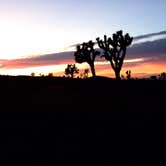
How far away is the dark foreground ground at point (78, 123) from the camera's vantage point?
7.41 m

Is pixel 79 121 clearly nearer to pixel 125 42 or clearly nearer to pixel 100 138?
pixel 100 138

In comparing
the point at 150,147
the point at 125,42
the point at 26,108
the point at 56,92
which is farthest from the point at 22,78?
the point at 125,42

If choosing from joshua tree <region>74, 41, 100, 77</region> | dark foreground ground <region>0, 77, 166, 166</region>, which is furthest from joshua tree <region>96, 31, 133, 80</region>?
dark foreground ground <region>0, 77, 166, 166</region>

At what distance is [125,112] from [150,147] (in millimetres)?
927

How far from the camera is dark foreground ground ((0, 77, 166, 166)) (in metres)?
7.41

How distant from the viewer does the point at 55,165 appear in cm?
742

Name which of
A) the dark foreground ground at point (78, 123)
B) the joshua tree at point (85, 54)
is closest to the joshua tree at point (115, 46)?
the joshua tree at point (85, 54)

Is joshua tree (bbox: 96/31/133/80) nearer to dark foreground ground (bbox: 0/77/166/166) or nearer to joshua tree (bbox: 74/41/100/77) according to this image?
joshua tree (bbox: 74/41/100/77)

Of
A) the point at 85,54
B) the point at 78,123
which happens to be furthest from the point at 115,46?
the point at 78,123

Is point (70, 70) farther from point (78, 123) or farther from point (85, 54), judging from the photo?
point (78, 123)

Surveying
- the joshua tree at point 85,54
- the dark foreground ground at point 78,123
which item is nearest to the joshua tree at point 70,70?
the joshua tree at point 85,54

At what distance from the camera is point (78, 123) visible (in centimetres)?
835

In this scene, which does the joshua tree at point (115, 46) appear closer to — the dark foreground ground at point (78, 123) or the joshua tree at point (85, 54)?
the joshua tree at point (85, 54)

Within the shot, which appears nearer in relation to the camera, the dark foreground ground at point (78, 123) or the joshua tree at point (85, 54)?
the dark foreground ground at point (78, 123)
